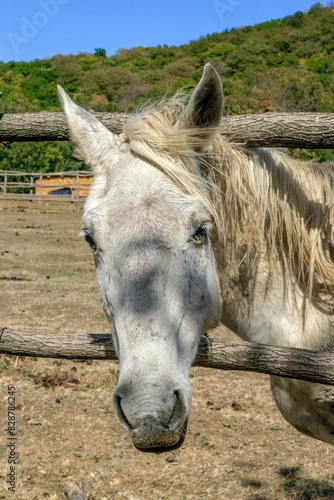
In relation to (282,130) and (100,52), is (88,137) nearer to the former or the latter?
(282,130)

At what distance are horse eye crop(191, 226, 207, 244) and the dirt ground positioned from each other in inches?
104

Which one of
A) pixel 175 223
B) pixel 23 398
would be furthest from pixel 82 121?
pixel 23 398

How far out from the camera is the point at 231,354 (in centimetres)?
264

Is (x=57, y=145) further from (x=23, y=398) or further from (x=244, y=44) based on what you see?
(x=244, y=44)

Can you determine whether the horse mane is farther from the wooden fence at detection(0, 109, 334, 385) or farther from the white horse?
the wooden fence at detection(0, 109, 334, 385)

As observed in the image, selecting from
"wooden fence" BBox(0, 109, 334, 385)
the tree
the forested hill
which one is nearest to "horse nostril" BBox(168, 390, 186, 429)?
"wooden fence" BBox(0, 109, 334, 385)

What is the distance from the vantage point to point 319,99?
35.6 meters

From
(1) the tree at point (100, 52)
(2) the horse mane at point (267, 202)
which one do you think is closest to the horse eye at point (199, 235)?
(2) the horse mane at point (267, 202)

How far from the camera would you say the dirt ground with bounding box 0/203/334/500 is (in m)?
4.39

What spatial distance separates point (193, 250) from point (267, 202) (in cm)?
70

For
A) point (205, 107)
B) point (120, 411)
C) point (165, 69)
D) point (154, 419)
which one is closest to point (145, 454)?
point (120, 411)

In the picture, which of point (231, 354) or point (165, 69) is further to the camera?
point (165, 69)

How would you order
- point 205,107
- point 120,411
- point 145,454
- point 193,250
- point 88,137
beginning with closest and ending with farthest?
point 120,411
point 193,250
point 205,107
point 88,137
point 145,454

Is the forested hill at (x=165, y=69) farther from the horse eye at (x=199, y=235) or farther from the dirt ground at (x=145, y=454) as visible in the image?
the horse eye at (x=199, y=235)
